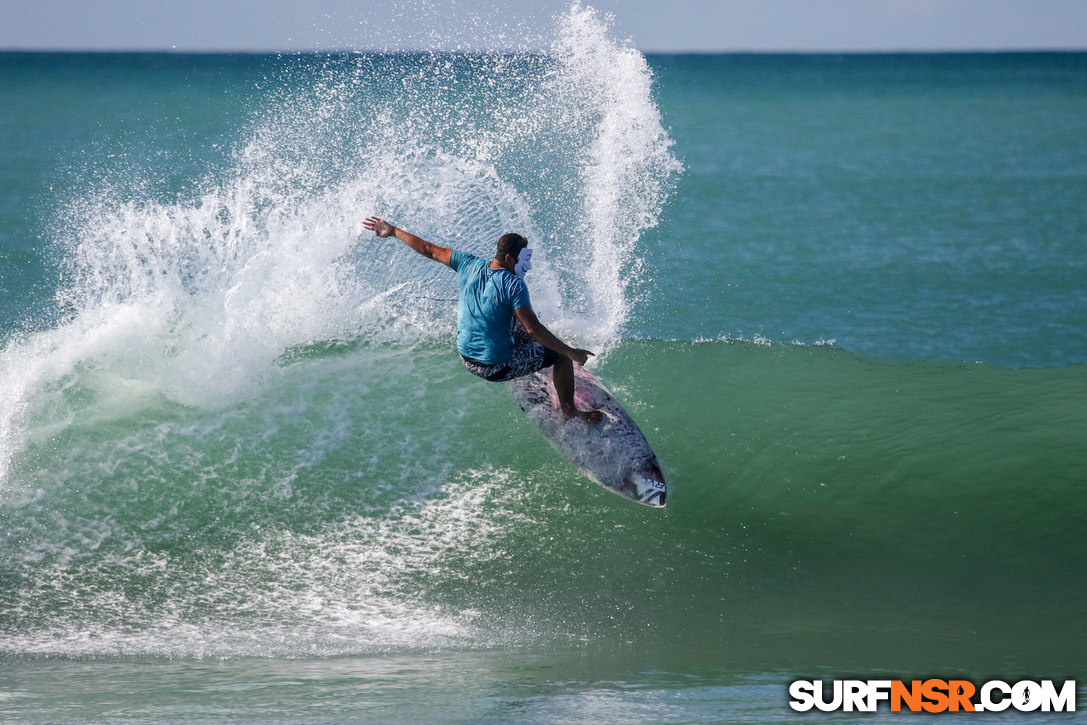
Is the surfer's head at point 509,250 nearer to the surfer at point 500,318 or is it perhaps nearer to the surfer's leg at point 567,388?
the surfer at point 500,318

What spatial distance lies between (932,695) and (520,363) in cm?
341

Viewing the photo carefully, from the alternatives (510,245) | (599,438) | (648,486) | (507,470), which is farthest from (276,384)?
(648,486)

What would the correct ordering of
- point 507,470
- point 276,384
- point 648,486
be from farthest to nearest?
point 276,384
point 507,470
point 648,486

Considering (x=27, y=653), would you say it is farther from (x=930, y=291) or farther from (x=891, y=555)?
(x=930, y=291)

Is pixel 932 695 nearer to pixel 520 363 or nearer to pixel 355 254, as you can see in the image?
pixel 520 363

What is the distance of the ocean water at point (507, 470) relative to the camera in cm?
557

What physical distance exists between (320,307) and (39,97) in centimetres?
4625

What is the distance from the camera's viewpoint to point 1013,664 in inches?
218

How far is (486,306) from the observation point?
22.4 ft

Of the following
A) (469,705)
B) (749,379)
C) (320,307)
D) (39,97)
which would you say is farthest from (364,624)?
(39,97)

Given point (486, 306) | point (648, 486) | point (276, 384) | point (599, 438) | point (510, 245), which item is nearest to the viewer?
point (510, 245)

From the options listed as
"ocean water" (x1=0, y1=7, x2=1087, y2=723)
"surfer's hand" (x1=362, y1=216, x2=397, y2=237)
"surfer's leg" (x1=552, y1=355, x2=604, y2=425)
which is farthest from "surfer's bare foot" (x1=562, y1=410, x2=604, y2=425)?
"surfer's hand" (x1=362, y1=216, x2=397, y2=237)

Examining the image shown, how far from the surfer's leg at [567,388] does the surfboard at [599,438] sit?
76 millimetres

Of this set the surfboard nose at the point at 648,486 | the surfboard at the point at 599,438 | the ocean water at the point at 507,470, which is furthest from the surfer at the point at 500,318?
the ocean water at the point at 507,470
